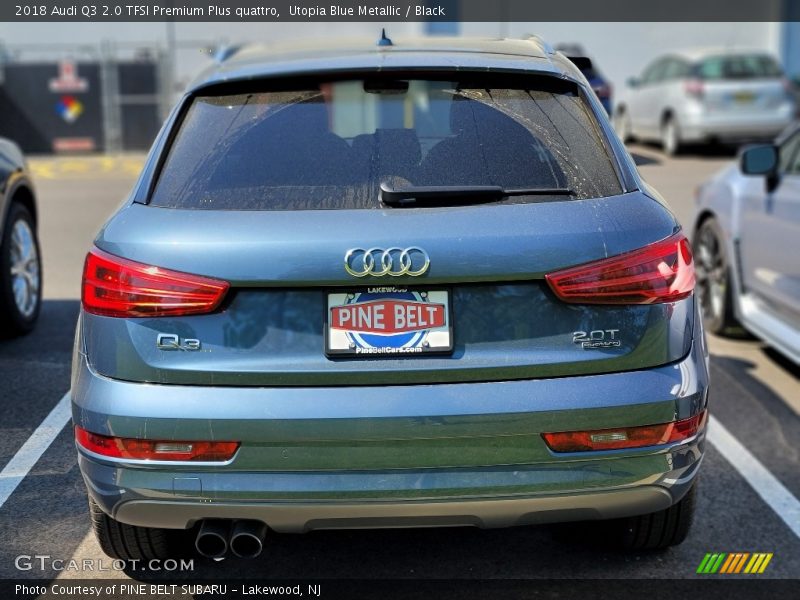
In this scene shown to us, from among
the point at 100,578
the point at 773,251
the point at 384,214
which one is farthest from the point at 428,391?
the point at 773,251

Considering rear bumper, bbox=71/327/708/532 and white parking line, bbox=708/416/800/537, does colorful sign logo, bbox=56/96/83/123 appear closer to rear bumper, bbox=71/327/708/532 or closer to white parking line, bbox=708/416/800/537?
white parking line, bbox=708/416/800/537

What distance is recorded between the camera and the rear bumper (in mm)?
3055

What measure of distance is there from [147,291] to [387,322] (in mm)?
671

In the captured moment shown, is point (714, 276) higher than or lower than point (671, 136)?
higher

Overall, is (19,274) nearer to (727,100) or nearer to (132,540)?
(132,540)

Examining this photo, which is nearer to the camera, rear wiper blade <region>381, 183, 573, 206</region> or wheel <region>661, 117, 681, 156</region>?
rear wiper blade <region>381, 183, 573, 206</region>

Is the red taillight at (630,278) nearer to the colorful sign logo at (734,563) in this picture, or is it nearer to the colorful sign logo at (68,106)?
the colorful sign logo at (734,563)

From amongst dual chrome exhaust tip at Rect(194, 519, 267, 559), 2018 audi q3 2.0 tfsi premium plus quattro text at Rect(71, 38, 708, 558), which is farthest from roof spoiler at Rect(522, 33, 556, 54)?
dual chrome exhaust tip at Rect(194, 519, 267, 559)

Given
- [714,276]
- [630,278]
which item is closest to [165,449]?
[630,278]

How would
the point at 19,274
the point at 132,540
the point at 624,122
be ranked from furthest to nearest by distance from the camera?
the point at 624,122 < the point at 19,274 < the point at 132,540

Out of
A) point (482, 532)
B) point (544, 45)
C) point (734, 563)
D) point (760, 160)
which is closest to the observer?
point (734, 563)

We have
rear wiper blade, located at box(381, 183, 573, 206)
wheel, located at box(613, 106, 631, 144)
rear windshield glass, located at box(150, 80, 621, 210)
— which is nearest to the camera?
rear wiper blade, located at box(381, 183, 573, 206)

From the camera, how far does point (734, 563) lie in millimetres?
3854

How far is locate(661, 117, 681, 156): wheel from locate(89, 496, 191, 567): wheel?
50.7ft
